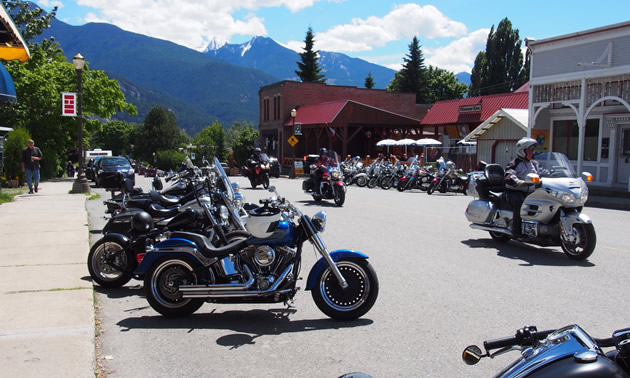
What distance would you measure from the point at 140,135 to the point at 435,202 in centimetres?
9833

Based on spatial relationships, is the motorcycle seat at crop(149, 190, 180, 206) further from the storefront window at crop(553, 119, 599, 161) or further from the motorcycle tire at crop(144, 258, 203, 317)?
the storefront window at crop(553, 119, 599, 161)

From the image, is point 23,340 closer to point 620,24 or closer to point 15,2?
point 620,24

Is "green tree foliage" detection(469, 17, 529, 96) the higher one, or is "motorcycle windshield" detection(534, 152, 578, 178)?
"green tree foliage" detection(469, 17, 529, 96)

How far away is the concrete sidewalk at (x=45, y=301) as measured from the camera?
175 inches

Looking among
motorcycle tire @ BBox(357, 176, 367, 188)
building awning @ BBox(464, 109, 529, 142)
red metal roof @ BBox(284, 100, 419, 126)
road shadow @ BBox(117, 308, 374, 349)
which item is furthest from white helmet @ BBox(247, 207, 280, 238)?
red metal roof @ BBox(284, 100, 419, 126)

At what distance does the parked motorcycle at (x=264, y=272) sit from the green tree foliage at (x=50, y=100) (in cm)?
2901

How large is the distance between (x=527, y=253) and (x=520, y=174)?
135cm

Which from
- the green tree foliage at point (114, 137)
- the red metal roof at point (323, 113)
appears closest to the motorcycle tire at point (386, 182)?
the red metal roof at point (323, 113)

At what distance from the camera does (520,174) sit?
950 cm

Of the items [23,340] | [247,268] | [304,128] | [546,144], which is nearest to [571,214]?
[247,268]

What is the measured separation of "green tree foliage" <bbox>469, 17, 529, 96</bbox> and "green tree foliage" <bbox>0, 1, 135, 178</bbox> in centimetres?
5375

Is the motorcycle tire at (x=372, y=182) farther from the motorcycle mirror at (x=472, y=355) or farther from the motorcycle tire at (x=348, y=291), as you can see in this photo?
the motorcycle mirror at (x=472, y=355)

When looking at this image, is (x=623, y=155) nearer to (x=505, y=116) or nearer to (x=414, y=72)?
(x=505, y=116)

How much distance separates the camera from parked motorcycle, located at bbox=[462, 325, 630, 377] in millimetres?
1957
